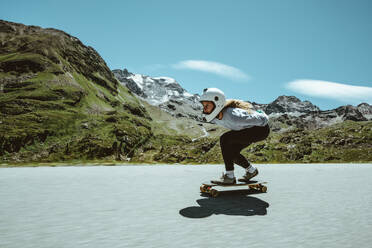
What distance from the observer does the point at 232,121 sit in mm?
6711

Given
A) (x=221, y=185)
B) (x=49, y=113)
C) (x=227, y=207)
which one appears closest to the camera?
(x=227, y=207)

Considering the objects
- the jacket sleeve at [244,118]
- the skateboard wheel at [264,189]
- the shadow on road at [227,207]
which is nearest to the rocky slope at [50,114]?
the jacket sleeve at [244,118]

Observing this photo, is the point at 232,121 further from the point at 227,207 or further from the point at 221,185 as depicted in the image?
the point at 227,207

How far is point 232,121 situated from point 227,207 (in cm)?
255

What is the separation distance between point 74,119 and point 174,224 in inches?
4911

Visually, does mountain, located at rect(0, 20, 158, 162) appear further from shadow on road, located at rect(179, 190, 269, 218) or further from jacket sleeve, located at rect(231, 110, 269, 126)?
shadow on road, located at rect(179, 190, 269, 218)

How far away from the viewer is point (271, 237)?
10.3 feet

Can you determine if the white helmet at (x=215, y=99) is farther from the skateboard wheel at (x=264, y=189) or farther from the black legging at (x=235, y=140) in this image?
the skateboard wheel at (x=264, y=189)

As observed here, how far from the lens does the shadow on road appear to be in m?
4.36

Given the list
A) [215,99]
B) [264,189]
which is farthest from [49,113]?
[264,189]

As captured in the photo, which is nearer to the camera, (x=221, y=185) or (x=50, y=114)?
(x=221, y=185)

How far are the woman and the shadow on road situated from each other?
965 mm

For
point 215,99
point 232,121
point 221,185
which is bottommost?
point 221,185

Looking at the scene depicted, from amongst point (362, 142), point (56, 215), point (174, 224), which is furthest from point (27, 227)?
point (362, 142)
